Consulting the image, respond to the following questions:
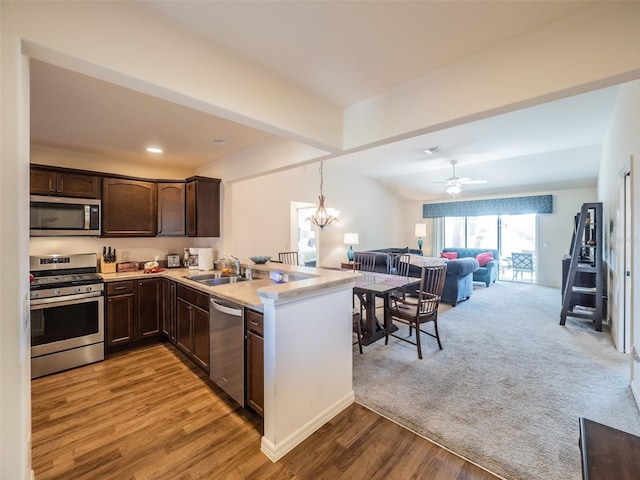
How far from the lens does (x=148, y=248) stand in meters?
4.06

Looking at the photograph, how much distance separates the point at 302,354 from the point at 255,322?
40 centimetres

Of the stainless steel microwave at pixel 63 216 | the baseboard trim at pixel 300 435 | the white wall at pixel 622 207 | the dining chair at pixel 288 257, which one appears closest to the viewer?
the baseboard trim at pixel 300 435

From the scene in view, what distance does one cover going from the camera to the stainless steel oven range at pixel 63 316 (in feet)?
8.84

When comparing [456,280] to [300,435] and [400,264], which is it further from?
[300,435]

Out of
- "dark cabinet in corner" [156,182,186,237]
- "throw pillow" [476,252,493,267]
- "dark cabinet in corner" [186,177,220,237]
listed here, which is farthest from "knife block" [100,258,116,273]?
"throw pillow" [476,252,493,267]

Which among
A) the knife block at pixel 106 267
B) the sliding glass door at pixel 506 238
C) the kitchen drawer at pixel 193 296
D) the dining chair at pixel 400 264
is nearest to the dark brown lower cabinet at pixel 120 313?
the knife block at pixel 106 267

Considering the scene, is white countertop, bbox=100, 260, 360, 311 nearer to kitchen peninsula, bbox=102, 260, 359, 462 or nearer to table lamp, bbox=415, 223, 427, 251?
kitchen peninsula, bbox=102, 260, 359, 462

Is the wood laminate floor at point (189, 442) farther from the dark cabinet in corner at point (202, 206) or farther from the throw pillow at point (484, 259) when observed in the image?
the throw pillow at point (484, 259)

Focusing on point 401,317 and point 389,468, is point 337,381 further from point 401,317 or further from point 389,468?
point 401,317

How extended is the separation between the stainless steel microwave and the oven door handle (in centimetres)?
71

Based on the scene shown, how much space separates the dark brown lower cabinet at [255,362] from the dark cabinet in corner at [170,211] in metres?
2.38

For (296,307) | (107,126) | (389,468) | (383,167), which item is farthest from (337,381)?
(383,167)

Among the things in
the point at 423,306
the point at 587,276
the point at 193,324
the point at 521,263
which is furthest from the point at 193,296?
the point at 521,263

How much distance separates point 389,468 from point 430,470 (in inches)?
9.4
